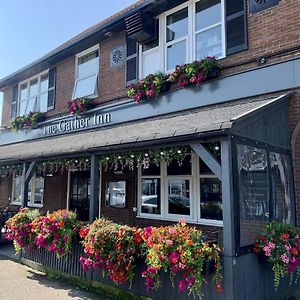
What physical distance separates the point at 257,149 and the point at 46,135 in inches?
324

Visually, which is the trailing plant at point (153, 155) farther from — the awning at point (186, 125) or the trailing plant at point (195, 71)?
the trailing plant at point (195, 71)

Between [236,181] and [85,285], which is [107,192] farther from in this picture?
[236,181]

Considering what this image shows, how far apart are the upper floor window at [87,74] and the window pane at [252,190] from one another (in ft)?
20.4

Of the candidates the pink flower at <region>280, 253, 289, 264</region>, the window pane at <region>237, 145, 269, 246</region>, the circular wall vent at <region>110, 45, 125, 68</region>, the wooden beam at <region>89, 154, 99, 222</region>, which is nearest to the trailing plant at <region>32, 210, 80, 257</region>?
the wooden beam at <region>89, 154, 99, 222</region>

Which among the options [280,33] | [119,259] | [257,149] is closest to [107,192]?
[119,259]

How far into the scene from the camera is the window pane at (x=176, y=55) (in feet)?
26.1

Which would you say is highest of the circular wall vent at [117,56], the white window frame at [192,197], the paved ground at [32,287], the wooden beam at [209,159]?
the circular wall vent at [117,56]

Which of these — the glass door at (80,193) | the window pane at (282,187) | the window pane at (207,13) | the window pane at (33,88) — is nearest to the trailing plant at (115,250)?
the window pane at (282,187)

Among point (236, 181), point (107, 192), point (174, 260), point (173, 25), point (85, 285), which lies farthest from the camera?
point (107, 192)

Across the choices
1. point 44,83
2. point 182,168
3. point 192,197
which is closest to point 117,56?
point 182,168

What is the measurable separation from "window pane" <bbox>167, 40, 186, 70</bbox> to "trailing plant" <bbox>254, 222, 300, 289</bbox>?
4.70m

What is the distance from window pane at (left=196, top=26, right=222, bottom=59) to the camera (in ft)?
23.9

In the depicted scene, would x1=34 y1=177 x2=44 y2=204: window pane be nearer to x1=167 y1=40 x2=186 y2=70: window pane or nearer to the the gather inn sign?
the the gather inn sign

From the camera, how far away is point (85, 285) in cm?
616
